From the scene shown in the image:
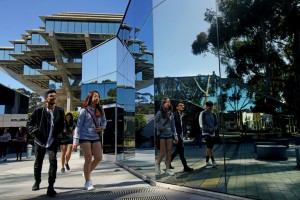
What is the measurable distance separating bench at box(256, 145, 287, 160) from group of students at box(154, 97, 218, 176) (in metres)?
0.78

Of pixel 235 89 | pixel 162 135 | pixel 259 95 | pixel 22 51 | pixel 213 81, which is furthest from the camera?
pixel 22 51

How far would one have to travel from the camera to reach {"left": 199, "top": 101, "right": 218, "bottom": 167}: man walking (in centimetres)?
457

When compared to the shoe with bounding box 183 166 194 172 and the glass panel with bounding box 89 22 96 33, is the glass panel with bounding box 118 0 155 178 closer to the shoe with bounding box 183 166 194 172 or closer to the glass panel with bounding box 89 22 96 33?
the shoe with bounding box 183 166 194 172

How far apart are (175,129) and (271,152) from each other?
190 centimetres

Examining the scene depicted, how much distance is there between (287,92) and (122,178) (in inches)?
168

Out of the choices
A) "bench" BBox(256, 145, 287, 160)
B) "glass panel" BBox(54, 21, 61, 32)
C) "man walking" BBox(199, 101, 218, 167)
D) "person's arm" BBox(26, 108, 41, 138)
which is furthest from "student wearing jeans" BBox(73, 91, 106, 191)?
"glass panel" BBox(54, 21, 61, 32)

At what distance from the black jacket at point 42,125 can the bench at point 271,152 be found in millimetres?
3368

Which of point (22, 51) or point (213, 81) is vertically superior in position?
point (22, 51)

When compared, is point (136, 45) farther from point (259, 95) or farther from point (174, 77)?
point (259, 95)

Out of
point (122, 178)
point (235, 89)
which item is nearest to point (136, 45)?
point (122, 178)

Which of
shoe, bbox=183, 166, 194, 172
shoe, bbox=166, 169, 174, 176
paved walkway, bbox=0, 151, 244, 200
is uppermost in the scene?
shoe, bbox=183, 166, 194, 172

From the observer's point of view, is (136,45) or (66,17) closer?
(136,45)

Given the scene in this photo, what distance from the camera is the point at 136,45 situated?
7.48m

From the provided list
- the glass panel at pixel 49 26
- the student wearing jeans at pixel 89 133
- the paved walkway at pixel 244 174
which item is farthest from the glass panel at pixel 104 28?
the paved walkway at pixel 244 174
